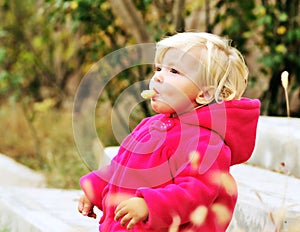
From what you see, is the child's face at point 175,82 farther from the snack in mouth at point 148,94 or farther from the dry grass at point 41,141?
the dry grass at point 41,141

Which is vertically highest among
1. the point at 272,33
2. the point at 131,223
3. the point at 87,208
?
the point at 131,223

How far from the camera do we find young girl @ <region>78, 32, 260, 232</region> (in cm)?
186

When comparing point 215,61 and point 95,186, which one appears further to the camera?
point 95,186

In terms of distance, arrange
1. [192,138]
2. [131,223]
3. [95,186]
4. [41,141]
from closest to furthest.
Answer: [131,223]
[192,138]
[95,186]
[41,141]

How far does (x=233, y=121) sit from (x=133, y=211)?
0.42 metres

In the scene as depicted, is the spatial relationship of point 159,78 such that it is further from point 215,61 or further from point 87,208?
point 87,208

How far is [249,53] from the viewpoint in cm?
560

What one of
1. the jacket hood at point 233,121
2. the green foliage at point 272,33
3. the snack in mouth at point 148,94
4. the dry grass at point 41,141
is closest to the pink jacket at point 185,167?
the jacket hood at point 233,121

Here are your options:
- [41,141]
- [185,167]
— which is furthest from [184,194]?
[41,141]

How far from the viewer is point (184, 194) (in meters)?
1.83

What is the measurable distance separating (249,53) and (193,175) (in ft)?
12.6

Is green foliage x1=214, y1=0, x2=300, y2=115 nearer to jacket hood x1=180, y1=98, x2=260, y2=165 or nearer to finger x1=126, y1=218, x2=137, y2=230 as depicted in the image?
jacket hood x1=180, y1=98, x2=260, y2=165

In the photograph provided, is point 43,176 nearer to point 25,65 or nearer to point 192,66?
point 25,65

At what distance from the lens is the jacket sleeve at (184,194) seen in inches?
71.8
